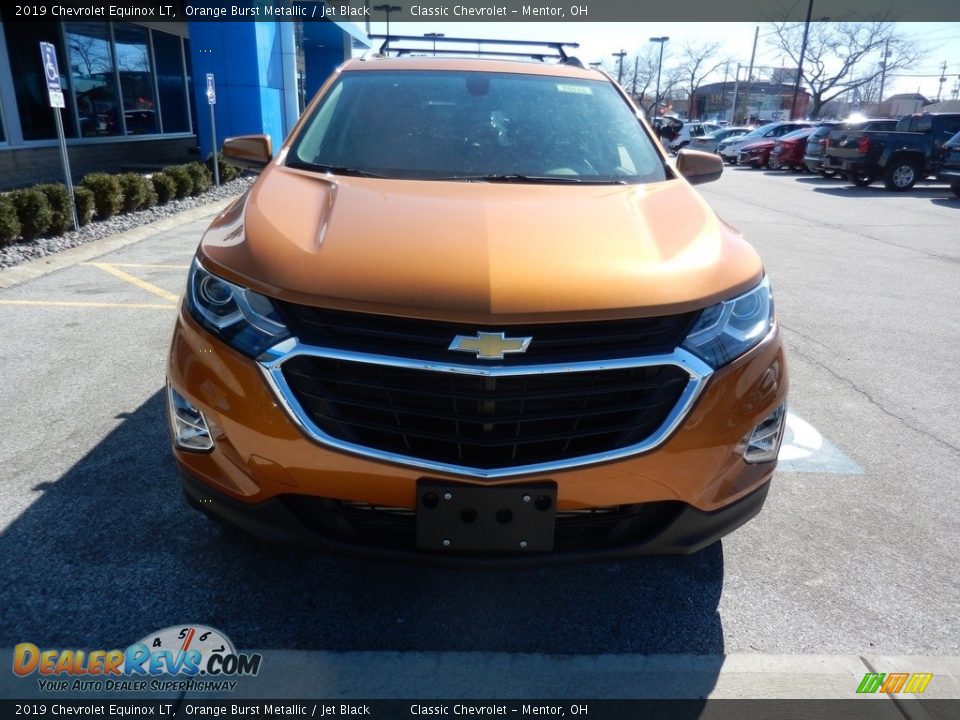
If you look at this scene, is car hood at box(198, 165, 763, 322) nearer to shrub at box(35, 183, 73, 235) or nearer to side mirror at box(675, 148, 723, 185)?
side mirror at box(675, 148, 723, 185)

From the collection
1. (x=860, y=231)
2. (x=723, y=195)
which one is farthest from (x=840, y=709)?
(x=723, y=195)

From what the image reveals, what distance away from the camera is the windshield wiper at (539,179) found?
2867mm

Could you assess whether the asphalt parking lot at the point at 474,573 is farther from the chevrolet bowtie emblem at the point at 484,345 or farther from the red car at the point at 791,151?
the red car at the point at 791,151

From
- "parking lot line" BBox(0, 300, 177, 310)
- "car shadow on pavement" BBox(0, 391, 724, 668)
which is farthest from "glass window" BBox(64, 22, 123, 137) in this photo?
"car shadow on pavement" BBox(0, 391, 724, 668)

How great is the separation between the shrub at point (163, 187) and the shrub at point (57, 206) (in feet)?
8.96

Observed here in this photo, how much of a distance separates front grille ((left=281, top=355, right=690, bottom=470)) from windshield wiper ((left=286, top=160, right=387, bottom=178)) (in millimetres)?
1181

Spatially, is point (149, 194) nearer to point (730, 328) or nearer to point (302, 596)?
point (302, 596)

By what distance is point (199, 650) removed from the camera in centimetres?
221

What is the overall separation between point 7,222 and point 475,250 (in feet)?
23.4

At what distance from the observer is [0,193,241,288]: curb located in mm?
6836

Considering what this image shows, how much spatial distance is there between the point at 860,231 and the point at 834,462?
31.0 ft

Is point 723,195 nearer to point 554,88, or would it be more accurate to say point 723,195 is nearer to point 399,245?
point 554,88

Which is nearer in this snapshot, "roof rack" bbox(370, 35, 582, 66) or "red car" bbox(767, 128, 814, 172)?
"roof rack" bbox(370, 35, 582, 66)

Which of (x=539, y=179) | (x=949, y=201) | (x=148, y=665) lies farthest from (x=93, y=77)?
(x=949, y=201)
